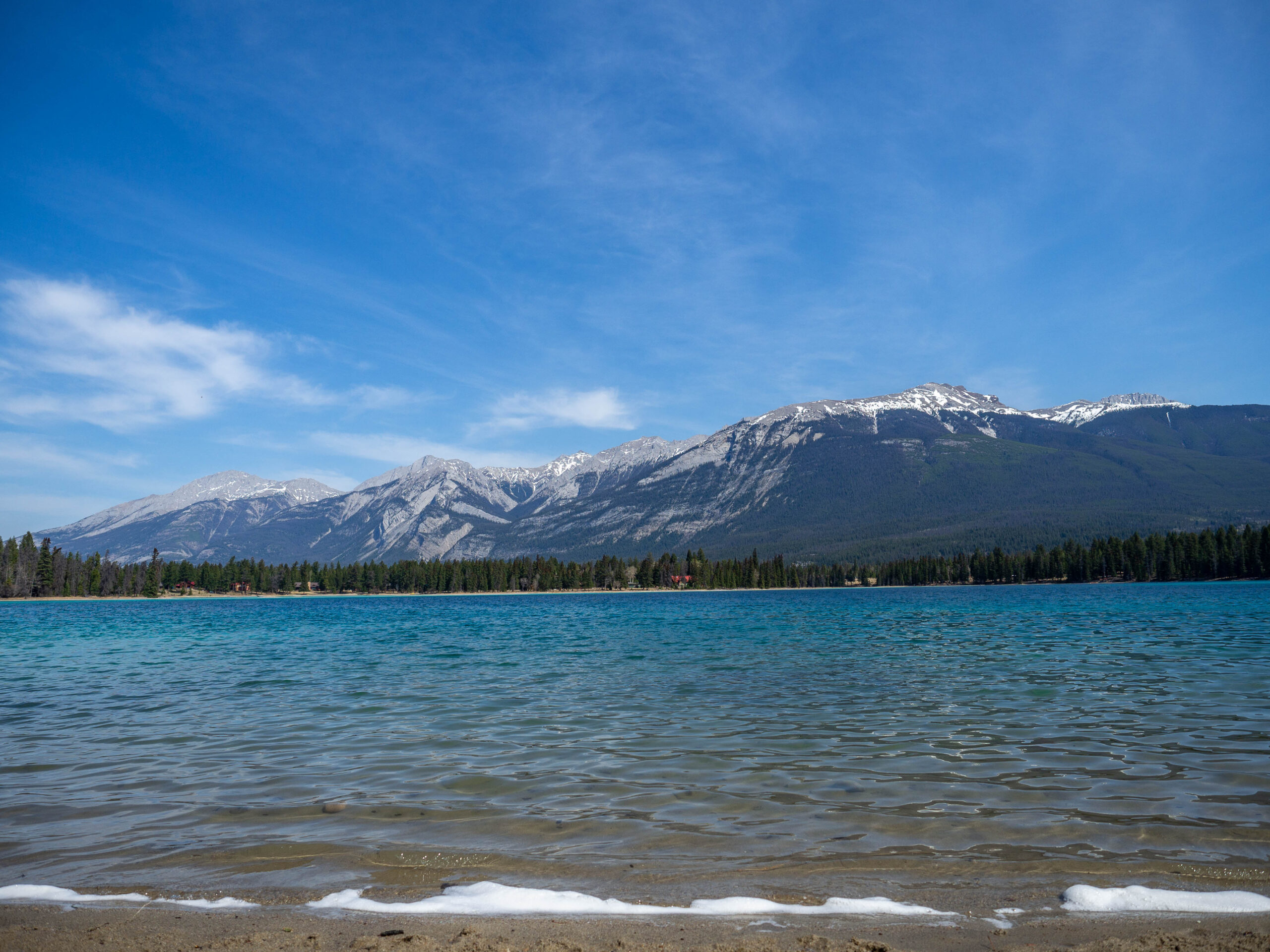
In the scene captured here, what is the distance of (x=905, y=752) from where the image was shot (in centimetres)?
1562

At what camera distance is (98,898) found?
8852mm

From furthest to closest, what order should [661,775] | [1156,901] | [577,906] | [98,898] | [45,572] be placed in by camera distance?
[45,572] < [661,775] < [98,898] < [577,906] < [1156,901]

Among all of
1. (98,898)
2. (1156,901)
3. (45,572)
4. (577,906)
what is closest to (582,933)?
(577,906)

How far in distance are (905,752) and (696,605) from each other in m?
105

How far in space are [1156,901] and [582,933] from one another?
670 cm

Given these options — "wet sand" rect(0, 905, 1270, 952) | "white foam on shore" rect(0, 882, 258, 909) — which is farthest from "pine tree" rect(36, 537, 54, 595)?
"wet sand" rect(0, 905, 1270, 952)

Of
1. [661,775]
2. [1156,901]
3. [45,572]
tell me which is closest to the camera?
[1156,901]

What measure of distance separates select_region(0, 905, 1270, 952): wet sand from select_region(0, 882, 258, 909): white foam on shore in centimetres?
27

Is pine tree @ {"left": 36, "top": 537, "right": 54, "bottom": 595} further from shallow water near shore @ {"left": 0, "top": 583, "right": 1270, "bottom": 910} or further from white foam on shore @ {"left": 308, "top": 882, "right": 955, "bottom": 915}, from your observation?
white foam on shore @ {"left": 308, "top": 882, "right": 955, "bottom": 915}

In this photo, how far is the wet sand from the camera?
7.18m

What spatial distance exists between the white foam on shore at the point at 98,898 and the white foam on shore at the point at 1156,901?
9.87 m

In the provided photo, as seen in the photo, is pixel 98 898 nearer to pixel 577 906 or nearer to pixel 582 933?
pixel 577 906

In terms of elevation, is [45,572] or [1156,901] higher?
[1156,901]

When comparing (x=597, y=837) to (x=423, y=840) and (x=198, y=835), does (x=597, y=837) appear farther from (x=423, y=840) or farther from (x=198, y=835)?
(x=198, y=835)
